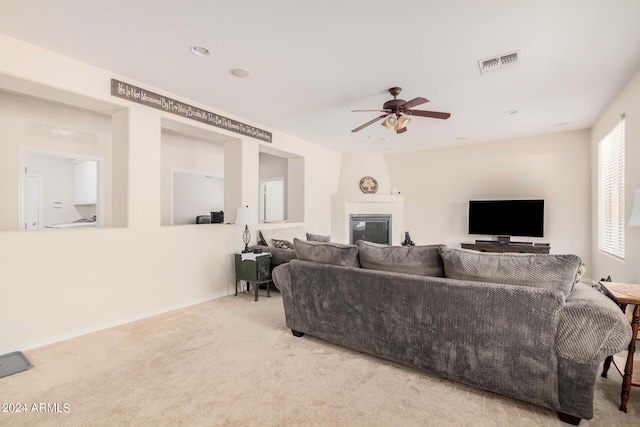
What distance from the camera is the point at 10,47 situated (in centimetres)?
249

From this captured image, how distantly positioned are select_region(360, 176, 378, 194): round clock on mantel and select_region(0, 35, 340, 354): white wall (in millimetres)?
3040

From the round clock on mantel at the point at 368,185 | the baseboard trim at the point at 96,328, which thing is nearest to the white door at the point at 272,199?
the round clock on mantel at the point at 368,185

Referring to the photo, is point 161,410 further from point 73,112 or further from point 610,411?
point 73,112

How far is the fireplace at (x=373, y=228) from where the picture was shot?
6.71 metres

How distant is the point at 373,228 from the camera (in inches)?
266

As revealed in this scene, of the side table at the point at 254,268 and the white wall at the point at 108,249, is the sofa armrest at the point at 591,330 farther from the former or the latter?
the white wall at the point at 108,249

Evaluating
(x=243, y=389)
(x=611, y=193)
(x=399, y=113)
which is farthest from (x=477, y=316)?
(x=611, y=193)

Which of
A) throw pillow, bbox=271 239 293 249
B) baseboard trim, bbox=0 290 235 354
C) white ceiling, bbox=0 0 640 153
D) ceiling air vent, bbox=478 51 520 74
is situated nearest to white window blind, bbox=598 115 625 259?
white ceiling, bbox=0 0 640 153

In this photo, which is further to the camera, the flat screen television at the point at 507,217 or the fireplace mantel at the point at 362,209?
the fireplace mantel at the point at 362,209

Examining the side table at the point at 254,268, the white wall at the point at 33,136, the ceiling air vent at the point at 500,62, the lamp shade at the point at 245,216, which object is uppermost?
the ceiling air vent at the point at 500,62

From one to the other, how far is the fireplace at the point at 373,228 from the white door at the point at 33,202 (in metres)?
5.44

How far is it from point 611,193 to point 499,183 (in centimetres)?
188

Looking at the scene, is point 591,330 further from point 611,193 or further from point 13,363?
point 13,363

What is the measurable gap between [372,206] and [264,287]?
3090 millimetres
